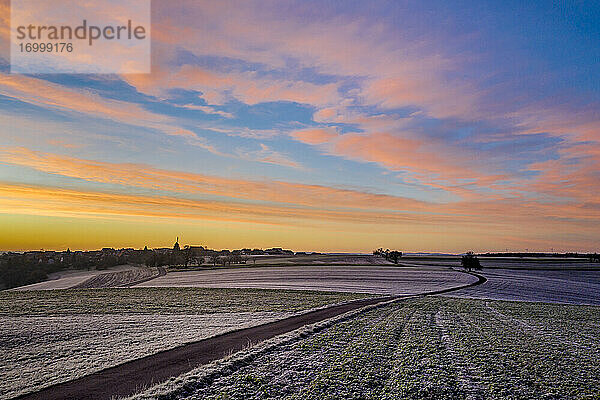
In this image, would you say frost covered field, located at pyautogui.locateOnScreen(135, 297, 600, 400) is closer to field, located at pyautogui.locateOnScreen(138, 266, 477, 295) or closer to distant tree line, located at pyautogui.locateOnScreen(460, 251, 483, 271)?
field, located at pyautogui.locateOnScreen(138, 266, 477, 295)

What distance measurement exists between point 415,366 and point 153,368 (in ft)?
40.7

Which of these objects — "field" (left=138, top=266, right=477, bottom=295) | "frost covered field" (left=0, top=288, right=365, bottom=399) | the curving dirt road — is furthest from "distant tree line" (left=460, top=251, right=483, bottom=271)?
the curving dirt road

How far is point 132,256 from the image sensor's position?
198625 millimetres

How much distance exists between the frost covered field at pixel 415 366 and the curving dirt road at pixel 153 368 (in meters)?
1.58

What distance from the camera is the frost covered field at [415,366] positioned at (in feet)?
54.4

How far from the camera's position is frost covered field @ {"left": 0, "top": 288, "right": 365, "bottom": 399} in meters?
20.2

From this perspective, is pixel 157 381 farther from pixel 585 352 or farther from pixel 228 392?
pixel 585 352

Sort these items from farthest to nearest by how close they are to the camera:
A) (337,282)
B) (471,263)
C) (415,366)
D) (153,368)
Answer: (471,263) → (337,282) → (415,366) → (153,368)

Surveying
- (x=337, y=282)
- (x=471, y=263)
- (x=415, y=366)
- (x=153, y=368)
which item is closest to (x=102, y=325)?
(x=153, y=368)

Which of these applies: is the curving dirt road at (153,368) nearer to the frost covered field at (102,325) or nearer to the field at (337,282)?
the frost covered field at (102,325)

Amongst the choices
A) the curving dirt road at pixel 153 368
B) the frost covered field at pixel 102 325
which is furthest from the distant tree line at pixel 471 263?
the curving dirt road at pixel 153 368

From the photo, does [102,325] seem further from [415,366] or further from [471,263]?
[471,263]

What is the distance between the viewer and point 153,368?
19.5m

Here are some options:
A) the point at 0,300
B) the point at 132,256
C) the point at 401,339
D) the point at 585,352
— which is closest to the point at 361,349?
the point at 401,339
